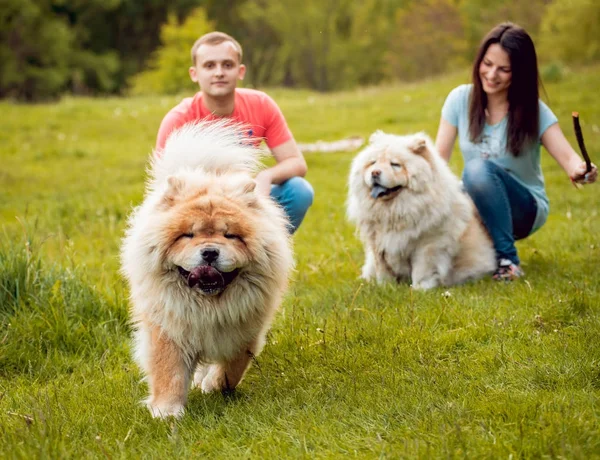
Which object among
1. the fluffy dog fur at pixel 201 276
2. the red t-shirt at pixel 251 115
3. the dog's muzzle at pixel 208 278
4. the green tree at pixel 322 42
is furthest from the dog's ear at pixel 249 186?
the green tree at pixel 322 42

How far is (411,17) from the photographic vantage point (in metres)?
34.1

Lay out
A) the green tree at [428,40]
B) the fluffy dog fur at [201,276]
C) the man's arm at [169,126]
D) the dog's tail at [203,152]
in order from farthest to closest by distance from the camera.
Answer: the green tree at [428,40], the man's arm at [169,126], the dog's tail at [203,152], the fluffy dog fur at [201,276]

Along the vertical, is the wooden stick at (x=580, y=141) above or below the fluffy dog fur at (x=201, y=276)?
above

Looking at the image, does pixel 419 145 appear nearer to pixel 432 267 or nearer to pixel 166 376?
pixel 432 267

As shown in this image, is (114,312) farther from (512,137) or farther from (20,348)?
(512,137)

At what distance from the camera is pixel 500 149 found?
15.5ft

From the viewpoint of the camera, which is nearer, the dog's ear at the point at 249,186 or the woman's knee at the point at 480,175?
the dog's ear at the point at 249,186

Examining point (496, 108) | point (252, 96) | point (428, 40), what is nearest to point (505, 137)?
point (496, 108)

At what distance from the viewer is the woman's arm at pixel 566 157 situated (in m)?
→ 4.01

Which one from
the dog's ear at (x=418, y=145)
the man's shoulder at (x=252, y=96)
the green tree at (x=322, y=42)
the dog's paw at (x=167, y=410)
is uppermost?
the man's shoulder at (x=252, y=96)

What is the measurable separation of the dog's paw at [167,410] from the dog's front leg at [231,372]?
297 mm

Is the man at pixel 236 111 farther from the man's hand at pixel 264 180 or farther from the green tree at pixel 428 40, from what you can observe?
the green tree at pixel 428 40

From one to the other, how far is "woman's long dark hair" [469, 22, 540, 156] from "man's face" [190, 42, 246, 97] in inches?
68.3

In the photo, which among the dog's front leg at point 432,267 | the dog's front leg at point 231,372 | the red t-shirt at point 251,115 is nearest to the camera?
the dog's front leg at point 231,372
